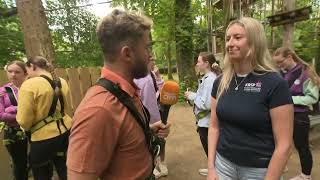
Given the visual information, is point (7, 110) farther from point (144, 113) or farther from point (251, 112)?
point (251, 112)

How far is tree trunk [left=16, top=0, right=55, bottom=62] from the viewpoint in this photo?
16.0 feet

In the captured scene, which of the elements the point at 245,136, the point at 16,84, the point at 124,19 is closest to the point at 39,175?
the point at 16,84

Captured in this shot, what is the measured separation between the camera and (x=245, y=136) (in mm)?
2180

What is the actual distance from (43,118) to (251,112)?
2.21 metres

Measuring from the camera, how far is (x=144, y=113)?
1624 millimetres

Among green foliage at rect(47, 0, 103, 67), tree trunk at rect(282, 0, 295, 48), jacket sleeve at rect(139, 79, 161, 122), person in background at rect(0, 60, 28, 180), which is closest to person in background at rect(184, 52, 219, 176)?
jacket sleeve at rect(139, 79, 161, 122)

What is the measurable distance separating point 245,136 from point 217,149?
1.03 feet

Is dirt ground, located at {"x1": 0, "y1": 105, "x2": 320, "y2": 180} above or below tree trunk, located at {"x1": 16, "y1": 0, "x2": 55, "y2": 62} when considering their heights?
below

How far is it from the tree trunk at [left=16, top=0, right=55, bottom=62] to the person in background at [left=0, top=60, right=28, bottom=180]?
917mm

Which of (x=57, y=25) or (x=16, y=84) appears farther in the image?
(x=57, y=25)

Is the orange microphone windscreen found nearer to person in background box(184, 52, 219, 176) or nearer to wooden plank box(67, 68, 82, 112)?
person in background box(184, 52, 219, 176)

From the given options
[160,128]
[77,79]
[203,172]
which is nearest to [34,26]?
[77,79]

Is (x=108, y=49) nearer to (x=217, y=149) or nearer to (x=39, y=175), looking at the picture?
(x=217, y=149)

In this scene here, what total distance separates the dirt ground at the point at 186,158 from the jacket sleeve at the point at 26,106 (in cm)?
191
